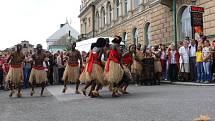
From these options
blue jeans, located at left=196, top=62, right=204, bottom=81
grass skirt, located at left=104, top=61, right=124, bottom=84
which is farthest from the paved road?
blue jeans, located at left=196, top=62, right=204, bottom=81

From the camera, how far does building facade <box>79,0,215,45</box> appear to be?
1037 inches

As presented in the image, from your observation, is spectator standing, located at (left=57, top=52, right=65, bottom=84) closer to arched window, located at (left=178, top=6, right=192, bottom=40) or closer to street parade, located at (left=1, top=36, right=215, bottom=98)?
street parade, located at (left=1, top=36, right=215, bottom=98)

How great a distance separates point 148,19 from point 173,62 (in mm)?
16044

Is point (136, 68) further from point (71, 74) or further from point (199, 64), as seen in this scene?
point (71, 74)

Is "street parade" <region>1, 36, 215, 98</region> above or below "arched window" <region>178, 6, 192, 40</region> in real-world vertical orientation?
below

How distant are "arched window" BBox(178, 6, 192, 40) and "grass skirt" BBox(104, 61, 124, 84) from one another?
55.0 ft

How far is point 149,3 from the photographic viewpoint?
35.3 meters

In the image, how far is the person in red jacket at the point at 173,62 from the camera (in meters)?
19.8

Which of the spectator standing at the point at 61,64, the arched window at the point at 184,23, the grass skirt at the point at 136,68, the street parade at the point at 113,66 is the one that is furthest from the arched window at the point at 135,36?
the grass skirt at the point at 136,68

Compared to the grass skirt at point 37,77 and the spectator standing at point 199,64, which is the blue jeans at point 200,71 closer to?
the spectator standing at point 199,64

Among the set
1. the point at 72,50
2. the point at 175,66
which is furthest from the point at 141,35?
the point at 72,50

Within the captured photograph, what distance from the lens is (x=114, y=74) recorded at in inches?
501

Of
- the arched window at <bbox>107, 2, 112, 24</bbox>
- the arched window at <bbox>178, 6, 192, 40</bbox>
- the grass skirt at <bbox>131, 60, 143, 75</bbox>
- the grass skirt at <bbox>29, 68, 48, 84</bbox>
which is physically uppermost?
the arched window at <bbox>107, 2, 112, 24</bbox>

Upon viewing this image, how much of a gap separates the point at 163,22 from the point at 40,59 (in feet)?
60.2
